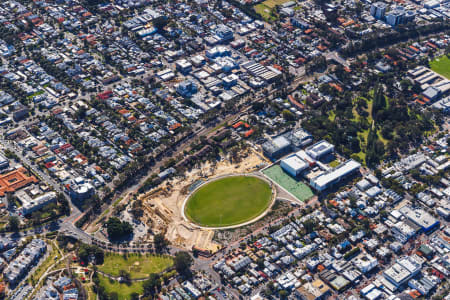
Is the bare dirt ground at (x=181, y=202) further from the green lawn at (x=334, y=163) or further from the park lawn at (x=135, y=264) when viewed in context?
the green lawn at (x=334, y=163)

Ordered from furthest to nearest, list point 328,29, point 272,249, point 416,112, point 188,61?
point 328,29
point 188,61
point 416,112
point 272,249

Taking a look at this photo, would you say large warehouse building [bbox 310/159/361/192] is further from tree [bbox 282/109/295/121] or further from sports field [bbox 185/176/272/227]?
tree [bbox 282/109/295/121]

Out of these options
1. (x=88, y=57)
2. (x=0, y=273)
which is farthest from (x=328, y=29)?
(x=0, y=273)

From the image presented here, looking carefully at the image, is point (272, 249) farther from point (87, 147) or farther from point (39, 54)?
point (39, 54)

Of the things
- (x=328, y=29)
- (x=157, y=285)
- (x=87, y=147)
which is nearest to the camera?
(x=157, y=285)

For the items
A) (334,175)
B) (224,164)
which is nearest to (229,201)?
(224,164)

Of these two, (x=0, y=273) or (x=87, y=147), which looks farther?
(x=87, y=147)

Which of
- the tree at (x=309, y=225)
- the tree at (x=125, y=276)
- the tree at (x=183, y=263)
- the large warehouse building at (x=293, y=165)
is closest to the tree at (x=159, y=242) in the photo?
the tree at (x=183, y=263)
